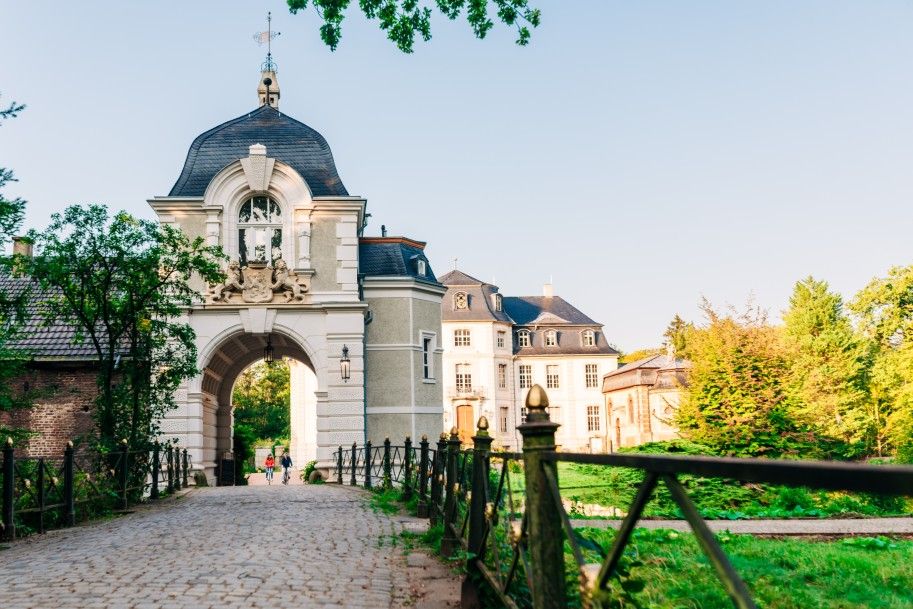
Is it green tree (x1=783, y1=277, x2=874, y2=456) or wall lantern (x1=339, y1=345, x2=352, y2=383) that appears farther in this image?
green tree (x1=783, y1=277, x2=874, y2=456)

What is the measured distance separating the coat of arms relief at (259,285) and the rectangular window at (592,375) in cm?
4045

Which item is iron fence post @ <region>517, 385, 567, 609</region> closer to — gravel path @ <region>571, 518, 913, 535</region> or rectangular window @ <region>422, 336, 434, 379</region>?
gravel path @ <region>571, 518, 913, 535</region>

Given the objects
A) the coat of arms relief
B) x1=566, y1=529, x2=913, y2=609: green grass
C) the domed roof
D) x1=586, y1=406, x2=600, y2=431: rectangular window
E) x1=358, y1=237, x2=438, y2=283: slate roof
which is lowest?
x1=566, y1=529, x2=913, y2=609: green grass

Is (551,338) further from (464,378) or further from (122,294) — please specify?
(122,294)

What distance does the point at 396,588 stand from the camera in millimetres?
6902

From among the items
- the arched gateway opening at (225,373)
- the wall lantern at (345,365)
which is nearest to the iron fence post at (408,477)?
the wall lantern at (345,365)

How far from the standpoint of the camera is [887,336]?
4622 centimetres

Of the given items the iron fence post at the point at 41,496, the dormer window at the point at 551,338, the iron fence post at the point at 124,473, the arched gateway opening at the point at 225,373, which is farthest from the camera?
the dormer window at the point at 551,338

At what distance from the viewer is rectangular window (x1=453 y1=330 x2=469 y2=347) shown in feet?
192

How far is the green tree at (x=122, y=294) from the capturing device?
14977 millimetres

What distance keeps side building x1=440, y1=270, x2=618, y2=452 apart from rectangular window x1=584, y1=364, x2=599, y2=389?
7cm

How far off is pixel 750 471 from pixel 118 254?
49.7 feet

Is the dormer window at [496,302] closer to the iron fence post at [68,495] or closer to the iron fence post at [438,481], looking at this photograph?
the iron fence post at [68,495]

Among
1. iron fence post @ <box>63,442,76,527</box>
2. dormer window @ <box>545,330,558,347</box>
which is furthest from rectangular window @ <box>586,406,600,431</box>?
iron fence post @ <box>63,442,76,527</box>
